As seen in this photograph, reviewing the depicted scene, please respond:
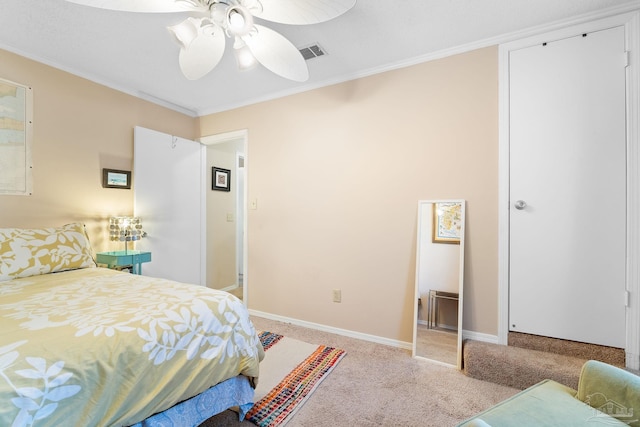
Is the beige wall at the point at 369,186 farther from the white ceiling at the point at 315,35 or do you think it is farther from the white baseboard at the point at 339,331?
the white ceiling at the point at 315,35

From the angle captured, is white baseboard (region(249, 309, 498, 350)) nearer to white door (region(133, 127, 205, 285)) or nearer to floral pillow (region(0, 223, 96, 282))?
white door (region(133, 127, 205, 285))

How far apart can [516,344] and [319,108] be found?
2562 mm

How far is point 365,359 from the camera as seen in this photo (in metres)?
2.17

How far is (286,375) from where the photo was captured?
6.30 feet

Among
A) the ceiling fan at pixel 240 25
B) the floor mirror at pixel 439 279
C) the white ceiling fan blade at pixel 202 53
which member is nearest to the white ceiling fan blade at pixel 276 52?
the ceiling fan at pixel 240 25

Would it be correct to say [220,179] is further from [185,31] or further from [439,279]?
[439,279]

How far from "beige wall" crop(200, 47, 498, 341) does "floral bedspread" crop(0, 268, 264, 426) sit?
126 cm

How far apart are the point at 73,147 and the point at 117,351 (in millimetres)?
2398

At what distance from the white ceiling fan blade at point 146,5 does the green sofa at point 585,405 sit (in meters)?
2.06

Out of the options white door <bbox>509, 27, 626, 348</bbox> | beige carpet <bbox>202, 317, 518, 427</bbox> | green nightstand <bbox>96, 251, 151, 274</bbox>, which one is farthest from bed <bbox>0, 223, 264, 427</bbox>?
white door <bbox>509, 27, 626, 348</bbox>

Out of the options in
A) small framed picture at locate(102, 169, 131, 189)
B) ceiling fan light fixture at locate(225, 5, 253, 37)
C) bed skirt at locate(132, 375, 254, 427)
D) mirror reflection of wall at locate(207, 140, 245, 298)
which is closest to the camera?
bed skirt at locate(132, 375, 254, 427)

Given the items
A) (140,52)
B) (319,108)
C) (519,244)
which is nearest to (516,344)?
(519,244)

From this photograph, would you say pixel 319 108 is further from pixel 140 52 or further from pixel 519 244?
pixel 519 244

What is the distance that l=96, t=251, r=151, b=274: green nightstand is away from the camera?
2475 millimetres
